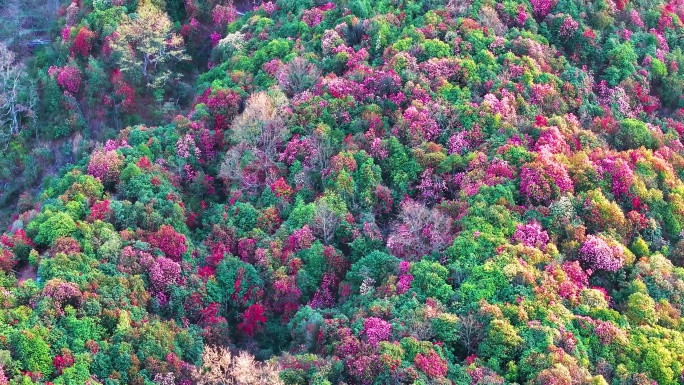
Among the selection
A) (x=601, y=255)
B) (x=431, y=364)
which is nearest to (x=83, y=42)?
(x=431, y=364)

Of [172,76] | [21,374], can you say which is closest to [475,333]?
[21,374]

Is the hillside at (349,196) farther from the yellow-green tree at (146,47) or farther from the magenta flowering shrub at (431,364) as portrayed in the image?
the yellow-green tree at (146,47)

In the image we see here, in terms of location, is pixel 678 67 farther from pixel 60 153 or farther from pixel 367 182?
pixel 60 153

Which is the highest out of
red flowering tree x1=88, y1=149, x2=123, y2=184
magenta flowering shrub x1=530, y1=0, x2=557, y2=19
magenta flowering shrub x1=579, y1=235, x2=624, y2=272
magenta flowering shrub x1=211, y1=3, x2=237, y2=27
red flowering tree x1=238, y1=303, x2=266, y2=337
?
magenta flowering shrub x1=530, y1=0, x2=557, y2=19

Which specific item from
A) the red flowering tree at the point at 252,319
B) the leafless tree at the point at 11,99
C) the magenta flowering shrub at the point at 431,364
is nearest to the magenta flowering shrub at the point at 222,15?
the leafless tree at the point at 11,99

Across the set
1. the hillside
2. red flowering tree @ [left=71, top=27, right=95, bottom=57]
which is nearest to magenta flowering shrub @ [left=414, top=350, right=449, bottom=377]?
the hillside

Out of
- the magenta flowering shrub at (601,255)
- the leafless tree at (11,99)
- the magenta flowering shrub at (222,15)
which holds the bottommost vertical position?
the leafless tree at (11,99)

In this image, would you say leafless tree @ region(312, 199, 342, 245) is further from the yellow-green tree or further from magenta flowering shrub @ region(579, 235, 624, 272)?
the yellow-green tree
